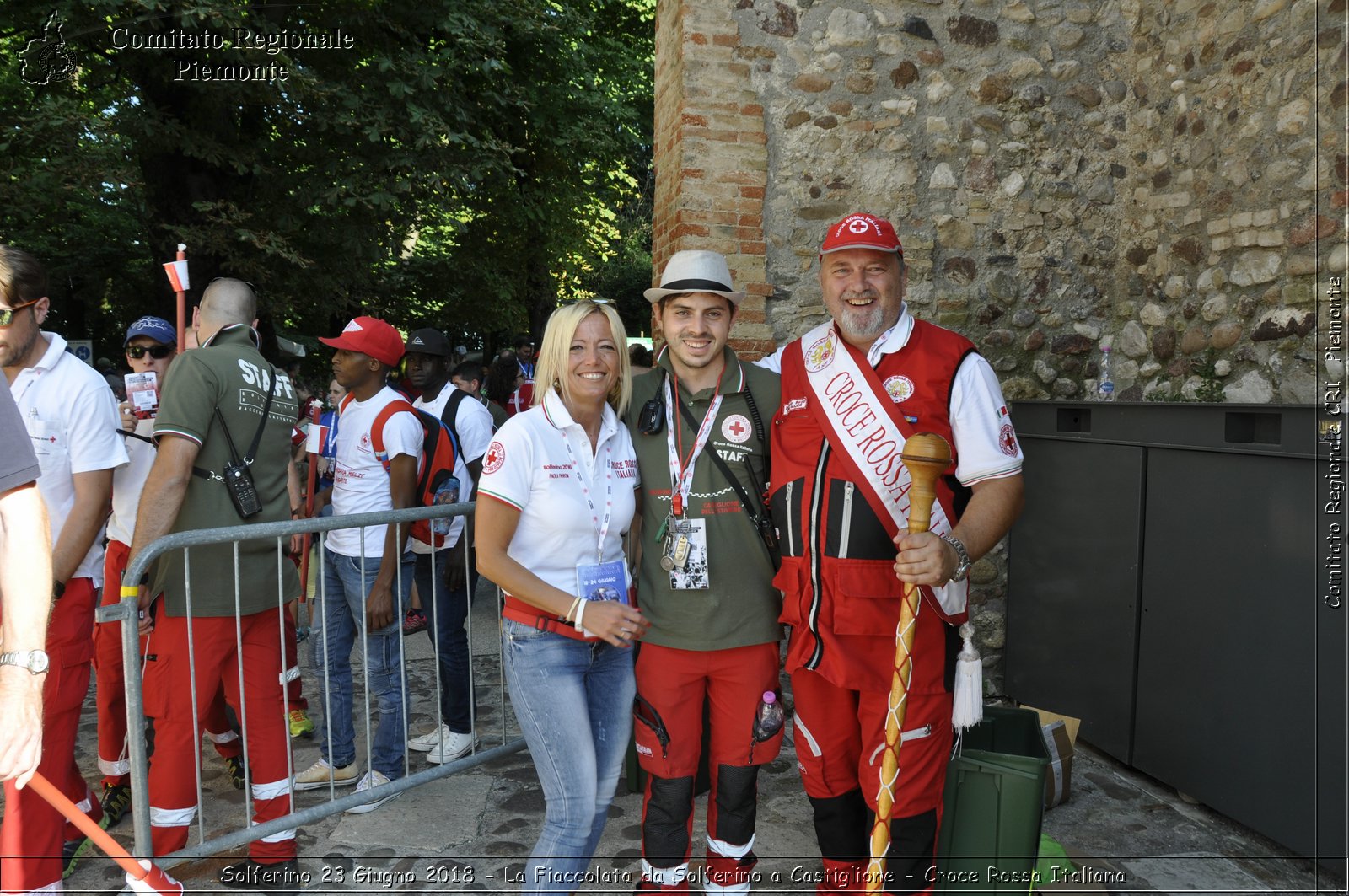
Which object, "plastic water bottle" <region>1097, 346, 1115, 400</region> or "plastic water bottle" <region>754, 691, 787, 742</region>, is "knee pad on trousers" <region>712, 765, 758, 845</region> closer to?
"plastic water bottle" <region>754, 691, 787, 742</region>

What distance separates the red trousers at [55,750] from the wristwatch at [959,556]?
256cm

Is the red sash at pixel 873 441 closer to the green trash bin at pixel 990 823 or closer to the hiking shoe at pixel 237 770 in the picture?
the green trash bin at pixel 990 823

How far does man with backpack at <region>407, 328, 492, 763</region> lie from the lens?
13.5ft

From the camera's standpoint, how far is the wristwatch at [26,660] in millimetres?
1856

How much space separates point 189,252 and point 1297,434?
926cm

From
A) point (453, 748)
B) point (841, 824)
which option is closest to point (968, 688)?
point (841, 824)

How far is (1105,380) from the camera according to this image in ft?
16.8

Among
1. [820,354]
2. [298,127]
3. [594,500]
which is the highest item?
[298,127]

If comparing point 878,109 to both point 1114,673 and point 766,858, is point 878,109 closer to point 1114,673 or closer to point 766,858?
point 1114,673

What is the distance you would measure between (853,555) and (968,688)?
0.48 meters

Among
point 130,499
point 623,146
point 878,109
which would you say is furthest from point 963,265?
point 623,146

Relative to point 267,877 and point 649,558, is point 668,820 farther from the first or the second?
point 267,877

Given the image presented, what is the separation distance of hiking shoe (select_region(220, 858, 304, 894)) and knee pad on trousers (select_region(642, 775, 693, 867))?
4.31 ft

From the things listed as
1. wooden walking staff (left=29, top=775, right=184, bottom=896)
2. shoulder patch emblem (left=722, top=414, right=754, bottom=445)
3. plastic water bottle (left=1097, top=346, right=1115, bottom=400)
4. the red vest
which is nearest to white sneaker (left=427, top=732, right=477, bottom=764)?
wooden walking staff (left=29, top=775, right=184, bottom=896)
